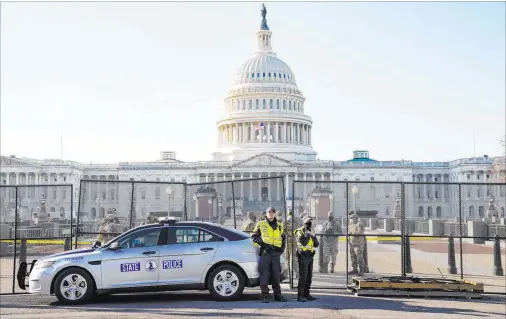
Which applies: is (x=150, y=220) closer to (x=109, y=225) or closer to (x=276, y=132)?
(x=109, y=225)

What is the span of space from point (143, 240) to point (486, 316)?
24.0ft

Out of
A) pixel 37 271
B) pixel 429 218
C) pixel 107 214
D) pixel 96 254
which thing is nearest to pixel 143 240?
pixel 96 254

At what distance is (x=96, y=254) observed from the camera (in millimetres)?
14992

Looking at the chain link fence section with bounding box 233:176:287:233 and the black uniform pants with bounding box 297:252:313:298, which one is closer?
the black uniform pants with bounding box 297:252:313:298

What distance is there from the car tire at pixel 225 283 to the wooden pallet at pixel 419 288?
126 inches

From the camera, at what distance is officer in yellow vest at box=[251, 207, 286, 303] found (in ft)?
49.0

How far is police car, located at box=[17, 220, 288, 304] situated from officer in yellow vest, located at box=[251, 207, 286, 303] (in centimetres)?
21

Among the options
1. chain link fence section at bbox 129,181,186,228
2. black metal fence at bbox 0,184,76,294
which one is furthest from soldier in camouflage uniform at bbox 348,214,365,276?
black metal fence at bbox 0,184,76,294

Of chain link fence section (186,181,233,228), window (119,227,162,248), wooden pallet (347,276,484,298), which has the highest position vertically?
chain link fence section (186,181,233,228)

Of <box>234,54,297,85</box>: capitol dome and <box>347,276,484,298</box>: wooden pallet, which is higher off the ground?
<box>234,54,297,85</box>: capitol dome

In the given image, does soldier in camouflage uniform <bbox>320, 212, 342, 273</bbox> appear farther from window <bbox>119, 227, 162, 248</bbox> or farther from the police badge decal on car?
the police badge decal on car

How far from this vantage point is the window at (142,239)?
1519 centimetres

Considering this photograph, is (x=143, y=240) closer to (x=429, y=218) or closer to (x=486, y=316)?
(x=486, y=316)

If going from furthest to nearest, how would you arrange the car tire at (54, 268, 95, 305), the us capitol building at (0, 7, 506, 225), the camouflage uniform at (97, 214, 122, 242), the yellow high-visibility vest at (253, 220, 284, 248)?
the us capitol building at (0, 7, 506, 225) → the camouflage uniform at (97, 214, 122, 242) → the yellow high-visibility vest at (253, 220, 284, 248) → the car tire at (54, 268, 95, 305)
